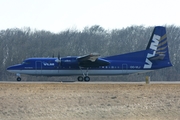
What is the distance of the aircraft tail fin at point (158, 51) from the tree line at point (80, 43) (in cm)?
2007

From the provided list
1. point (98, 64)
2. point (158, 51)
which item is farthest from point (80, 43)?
point (98, 64)

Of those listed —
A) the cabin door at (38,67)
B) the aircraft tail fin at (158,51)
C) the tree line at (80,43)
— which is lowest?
the cabin door at (38,67)

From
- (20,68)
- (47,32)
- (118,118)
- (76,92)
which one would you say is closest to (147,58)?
(20,68)

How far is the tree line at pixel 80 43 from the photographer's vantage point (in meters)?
69.4

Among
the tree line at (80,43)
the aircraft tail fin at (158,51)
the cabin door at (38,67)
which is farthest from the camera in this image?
the tree line at (80,43)

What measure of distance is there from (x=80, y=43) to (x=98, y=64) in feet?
109

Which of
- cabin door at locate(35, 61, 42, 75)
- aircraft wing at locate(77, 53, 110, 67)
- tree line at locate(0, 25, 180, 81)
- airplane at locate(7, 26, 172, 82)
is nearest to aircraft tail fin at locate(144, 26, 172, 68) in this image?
airplane at locate(7, 26, 172, 82)

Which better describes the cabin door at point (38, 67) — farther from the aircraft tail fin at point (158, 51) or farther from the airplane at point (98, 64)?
the aircraft tail fin at point (158, 51)

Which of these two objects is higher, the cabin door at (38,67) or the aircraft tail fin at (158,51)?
the aircraft tail fin at (158,51)

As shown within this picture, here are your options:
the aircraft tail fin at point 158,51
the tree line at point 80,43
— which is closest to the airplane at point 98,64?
the aircraft tail fin at point 158,51

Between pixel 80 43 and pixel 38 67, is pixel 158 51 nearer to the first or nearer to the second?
pixel 38 67

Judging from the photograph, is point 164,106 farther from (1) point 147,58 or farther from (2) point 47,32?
(2) point 47,32

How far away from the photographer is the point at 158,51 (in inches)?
1786

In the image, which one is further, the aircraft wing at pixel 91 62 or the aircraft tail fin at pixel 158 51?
the aircraft tail fin at pixel 158 51
